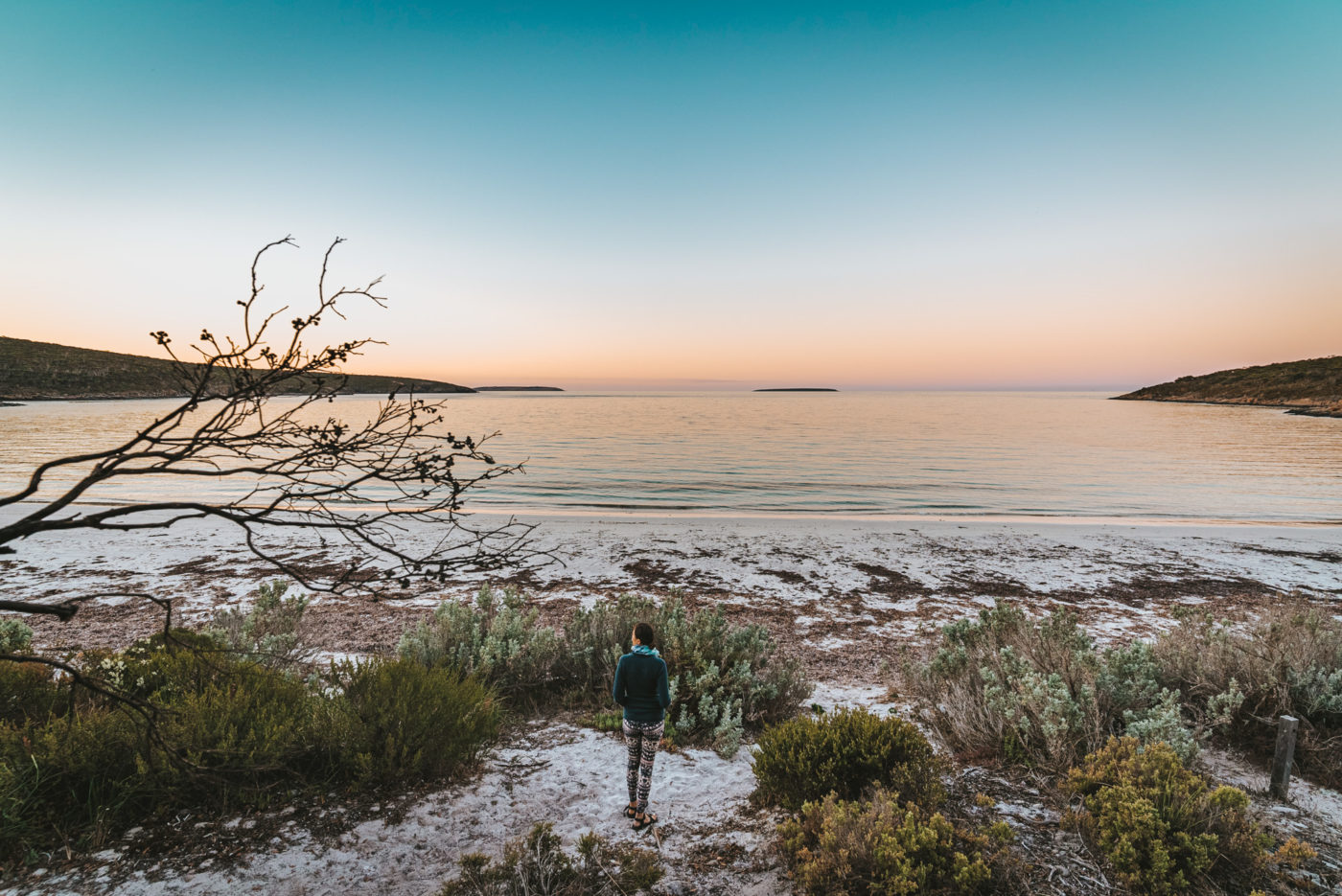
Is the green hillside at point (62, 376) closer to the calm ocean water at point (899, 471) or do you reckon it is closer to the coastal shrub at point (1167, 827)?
the calm ocean water at point (899, 471)

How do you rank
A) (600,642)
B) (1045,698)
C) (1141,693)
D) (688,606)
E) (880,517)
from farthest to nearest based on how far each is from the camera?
(880,517), (688,606), (600,642), (1141,693), (1045,698)

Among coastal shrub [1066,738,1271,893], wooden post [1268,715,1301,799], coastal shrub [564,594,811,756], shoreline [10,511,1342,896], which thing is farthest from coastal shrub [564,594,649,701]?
wooden post [1268,715,1301,799]

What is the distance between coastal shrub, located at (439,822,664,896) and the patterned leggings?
0.56 metres

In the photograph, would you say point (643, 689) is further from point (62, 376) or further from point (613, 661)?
point (62, 376)

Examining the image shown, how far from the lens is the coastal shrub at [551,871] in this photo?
3.45 m

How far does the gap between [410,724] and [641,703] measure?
5.96ft

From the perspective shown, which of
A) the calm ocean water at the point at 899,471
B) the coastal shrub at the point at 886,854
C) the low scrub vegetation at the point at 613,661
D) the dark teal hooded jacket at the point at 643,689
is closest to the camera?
the coastal shrub at the point at 886,854

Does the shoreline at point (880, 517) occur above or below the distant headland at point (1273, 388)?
below

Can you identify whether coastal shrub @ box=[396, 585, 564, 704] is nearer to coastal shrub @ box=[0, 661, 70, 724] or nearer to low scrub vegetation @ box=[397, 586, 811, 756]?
low scrub vegetation @ box=[397, 586, 811, 756]

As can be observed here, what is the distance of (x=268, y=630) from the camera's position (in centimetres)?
727

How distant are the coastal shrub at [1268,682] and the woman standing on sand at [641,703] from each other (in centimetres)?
421

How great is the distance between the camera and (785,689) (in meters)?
6.23

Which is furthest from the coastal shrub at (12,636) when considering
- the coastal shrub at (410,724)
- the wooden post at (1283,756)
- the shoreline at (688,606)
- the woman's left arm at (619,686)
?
the wooden post at (1283,756)

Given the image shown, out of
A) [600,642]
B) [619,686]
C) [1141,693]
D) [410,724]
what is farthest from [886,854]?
[600,642]
